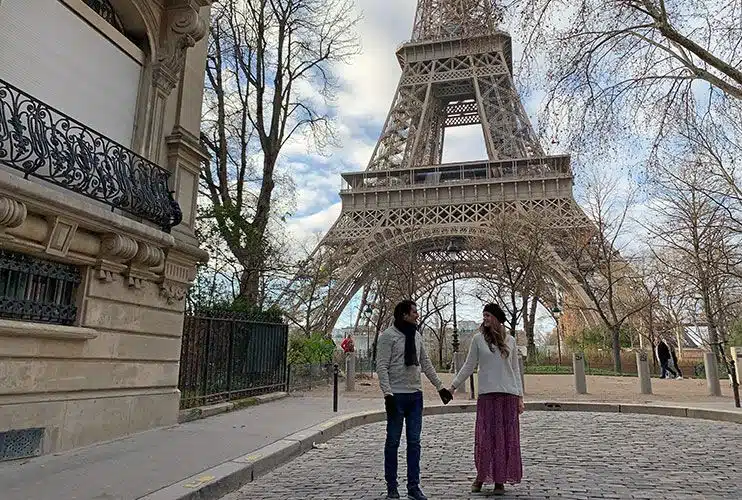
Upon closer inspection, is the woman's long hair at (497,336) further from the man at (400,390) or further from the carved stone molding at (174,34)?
the carved stone molding at (174,34)

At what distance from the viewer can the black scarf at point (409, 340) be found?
5.22 metres

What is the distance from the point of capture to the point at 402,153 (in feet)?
134

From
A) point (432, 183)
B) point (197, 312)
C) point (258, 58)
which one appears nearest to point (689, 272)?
point (432, 183)

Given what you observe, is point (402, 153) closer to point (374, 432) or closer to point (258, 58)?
point (258, 58)

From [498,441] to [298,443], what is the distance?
3314mm

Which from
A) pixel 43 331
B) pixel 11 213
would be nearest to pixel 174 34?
pixel 11 213

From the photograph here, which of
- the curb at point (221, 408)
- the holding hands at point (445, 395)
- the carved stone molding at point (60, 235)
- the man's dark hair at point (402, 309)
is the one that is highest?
the carved stone molding at point (60, 235)

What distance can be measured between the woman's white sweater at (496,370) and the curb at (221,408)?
5548mm

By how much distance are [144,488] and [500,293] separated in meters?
29.0

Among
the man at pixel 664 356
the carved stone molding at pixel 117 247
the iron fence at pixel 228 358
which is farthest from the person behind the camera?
the man at pixel 664 356

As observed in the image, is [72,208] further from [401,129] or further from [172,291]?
[401,129]

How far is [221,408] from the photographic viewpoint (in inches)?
411

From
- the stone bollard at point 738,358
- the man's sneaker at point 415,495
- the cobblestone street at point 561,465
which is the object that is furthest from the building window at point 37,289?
the stone bollard at point 738,358

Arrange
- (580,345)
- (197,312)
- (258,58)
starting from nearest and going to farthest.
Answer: (197,312) → (258,58) → (580,345)
